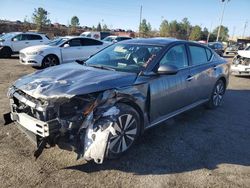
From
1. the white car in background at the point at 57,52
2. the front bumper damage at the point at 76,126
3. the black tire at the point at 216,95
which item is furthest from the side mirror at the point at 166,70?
the white car in background at the point at 57,52

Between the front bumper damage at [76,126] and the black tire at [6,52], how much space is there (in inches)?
589

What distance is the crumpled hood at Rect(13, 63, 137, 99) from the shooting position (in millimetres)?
3305

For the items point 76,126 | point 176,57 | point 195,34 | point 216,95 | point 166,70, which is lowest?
point 195,34

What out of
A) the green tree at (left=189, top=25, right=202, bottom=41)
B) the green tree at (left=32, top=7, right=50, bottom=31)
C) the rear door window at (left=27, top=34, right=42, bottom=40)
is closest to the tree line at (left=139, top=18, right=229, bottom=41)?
the green tree at (left=189, top=25, right=202, bottom=41)

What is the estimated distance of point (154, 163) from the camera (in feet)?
12.2

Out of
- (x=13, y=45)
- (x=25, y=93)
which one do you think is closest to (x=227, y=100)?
(x=25, y=93)

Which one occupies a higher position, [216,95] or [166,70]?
[166,70]

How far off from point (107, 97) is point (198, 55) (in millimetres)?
2862

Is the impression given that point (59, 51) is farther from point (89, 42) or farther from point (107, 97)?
point (107, 97)

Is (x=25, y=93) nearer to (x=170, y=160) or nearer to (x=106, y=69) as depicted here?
(x=106, y=69)

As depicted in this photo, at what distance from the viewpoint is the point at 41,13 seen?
5775 cm

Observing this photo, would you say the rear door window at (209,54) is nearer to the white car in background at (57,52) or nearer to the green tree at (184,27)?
the white car in background at (57,52)

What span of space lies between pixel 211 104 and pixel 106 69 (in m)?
3.15

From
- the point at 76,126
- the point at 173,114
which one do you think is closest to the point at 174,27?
the point at 173,114
